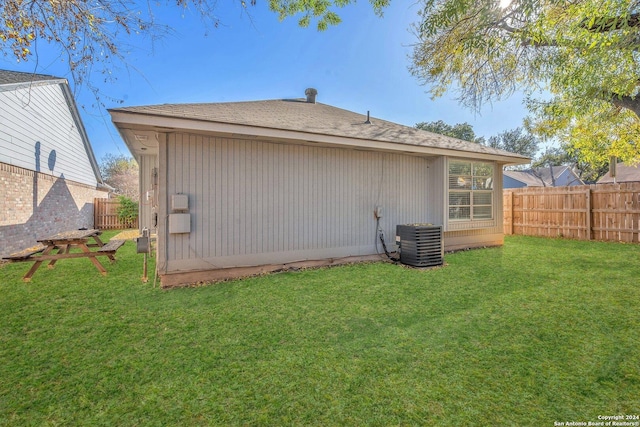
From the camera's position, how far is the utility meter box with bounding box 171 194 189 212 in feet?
13.3

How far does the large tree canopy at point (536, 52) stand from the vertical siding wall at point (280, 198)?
7.90 feet

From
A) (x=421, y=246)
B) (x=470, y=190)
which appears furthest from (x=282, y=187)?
(x=470, y=190)

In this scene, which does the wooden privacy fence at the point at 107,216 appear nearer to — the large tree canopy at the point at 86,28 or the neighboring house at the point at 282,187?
the neighboring house at the point at 282,187

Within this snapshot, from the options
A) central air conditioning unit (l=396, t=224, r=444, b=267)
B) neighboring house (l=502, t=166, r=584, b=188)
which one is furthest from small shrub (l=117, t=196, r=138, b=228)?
neighboring house (l=502, t=166, r=584, b=188)

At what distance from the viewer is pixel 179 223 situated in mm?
4098

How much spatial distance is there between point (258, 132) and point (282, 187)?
1074mm

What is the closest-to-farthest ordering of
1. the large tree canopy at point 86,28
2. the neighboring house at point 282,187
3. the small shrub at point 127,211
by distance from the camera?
the large tree canopy at point 86,28 < the neighboring house at point 282,187 < the small shrub at point 127,211

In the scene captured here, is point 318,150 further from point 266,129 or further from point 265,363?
point 265,363

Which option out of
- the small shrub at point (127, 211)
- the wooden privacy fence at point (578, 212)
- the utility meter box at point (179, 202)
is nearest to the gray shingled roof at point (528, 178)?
the wooden privacy fence at point (578, 212)

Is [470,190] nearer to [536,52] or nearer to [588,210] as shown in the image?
[536,52]

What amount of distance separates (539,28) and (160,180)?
5.74 m

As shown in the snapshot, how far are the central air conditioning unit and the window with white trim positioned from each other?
1.31 m

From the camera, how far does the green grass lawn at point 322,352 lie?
5.55 feet

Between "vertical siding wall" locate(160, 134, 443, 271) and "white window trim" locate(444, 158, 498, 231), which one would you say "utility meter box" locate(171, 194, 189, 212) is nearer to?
"vertical siding wall" locate(160, 134, 443, 271)
